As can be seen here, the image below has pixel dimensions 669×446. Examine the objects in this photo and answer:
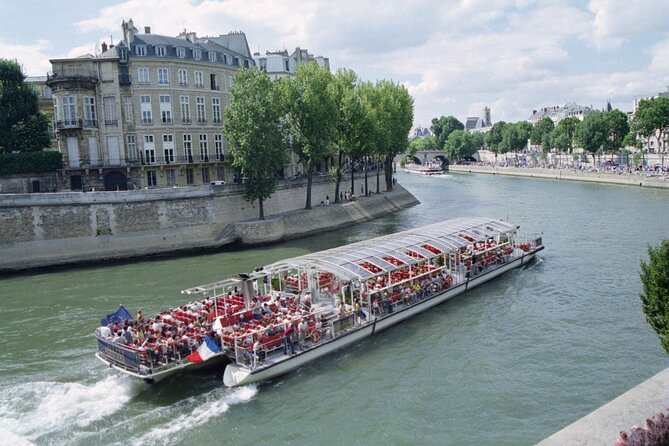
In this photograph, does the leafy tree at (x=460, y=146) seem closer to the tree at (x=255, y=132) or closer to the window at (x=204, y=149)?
the window at (x=204, y=149)

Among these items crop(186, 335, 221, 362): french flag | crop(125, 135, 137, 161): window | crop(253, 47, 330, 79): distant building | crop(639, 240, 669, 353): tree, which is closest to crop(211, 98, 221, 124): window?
crop(125, 135, 137, 161): window

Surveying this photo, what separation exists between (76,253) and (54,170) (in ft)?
38.4

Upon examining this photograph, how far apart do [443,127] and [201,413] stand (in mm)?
175877

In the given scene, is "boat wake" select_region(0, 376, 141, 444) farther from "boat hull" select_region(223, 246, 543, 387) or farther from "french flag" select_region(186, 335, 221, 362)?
"boat hull" select_region(223, 246, 543, 387)

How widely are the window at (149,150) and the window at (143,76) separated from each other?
449 centimetres

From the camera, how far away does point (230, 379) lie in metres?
18.3

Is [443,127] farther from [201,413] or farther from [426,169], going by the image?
[201,413]

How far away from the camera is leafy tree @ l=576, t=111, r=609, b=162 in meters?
102

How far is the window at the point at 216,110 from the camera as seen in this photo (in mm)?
53950

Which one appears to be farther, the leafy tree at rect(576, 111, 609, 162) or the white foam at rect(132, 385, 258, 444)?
the leafy tree at rect(576, 111, 609, 162)

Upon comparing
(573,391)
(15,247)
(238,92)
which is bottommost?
(573,391)

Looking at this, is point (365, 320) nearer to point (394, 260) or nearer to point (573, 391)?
point (394, 260)

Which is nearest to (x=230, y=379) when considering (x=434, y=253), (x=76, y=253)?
(x=434, y=253)

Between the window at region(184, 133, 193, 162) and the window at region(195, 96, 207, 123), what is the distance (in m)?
1.88
